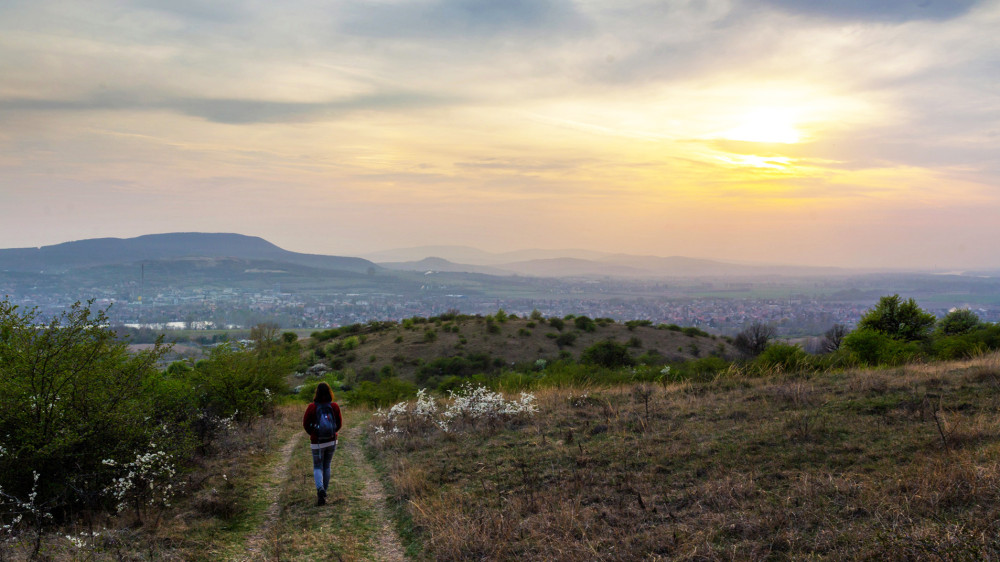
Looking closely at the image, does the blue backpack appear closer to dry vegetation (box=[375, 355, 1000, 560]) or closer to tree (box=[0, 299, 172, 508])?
dry vegetation (box=[375, 355, 1000, 560])

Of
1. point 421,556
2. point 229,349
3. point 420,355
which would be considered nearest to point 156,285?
point 420,355

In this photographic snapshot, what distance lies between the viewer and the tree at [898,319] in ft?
80.2

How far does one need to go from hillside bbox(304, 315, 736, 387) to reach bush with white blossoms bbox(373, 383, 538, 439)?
18.9 m

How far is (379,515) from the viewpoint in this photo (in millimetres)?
8789

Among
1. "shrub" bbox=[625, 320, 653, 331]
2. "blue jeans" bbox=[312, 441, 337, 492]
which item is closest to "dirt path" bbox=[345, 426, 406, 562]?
"blue jeans" bbox=[312, 441, 337, 492]

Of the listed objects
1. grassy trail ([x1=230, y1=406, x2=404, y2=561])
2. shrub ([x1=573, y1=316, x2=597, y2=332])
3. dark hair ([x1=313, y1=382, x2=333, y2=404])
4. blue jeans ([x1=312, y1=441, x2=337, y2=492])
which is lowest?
shrub ([x1=573, y1=316, x2=597, y2=332])

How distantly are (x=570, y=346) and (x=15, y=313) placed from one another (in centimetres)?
3630

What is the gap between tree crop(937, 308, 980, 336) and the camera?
2422 centimetres

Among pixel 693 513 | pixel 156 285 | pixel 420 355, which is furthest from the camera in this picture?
pixel 156 285

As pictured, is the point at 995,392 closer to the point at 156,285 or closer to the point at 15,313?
the point at 15,313

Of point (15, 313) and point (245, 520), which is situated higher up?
point (15, 313)

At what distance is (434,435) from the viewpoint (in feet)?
44.6

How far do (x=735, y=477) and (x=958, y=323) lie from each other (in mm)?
24239

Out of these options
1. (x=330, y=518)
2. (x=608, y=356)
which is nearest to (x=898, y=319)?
(x=608, y=356)
